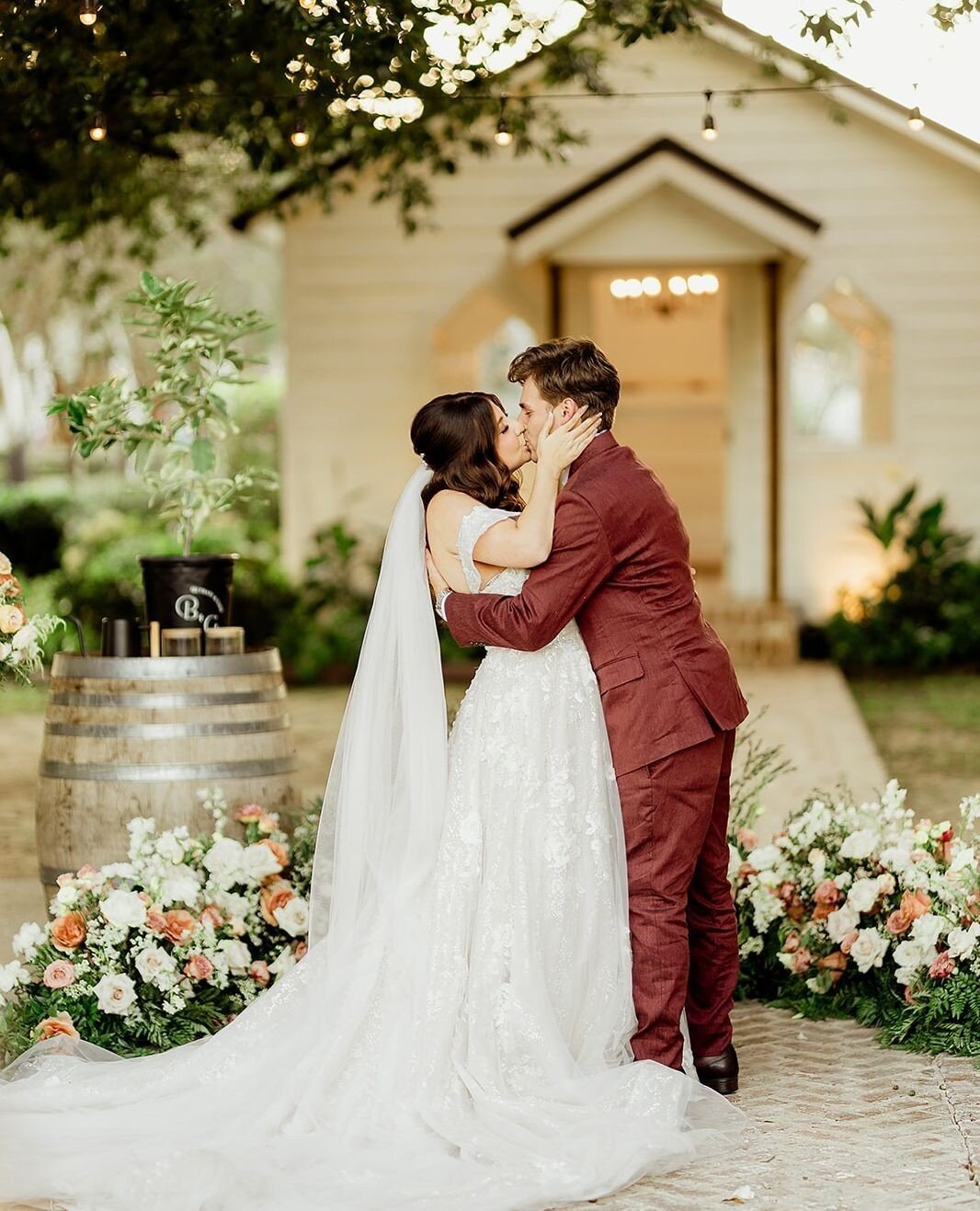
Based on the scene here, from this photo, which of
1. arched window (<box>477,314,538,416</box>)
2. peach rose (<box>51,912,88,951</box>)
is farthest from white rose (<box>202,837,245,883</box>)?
arched window (<box>477,314,538,416</box>)

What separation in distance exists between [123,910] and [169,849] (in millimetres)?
276

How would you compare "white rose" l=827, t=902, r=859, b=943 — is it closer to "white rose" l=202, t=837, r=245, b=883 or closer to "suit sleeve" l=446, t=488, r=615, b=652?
"suit sleeve" l=446, t=488, r=615, b=652

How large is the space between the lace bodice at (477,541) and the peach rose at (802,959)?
72.6 inches

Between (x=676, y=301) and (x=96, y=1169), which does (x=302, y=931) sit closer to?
(x=96, y=1169)

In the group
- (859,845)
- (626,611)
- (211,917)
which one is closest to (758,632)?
(859,845)

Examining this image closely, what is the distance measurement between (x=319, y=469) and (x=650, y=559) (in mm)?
11493

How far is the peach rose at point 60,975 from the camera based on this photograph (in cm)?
520

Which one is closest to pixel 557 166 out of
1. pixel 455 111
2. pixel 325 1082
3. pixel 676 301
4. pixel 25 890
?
pixel 676 301

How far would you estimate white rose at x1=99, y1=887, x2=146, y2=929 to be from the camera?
5.29 metres

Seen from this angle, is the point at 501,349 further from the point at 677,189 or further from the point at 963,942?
the point at 963,942

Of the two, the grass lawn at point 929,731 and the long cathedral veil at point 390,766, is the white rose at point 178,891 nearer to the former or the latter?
the long cathedral veil at point 390,766

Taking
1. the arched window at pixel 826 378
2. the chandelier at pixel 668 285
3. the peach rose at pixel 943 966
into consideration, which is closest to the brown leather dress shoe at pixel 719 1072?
the peach rose at pixel 943 966

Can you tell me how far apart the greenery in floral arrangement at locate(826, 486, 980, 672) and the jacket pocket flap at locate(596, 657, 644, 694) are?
10618 millimetres

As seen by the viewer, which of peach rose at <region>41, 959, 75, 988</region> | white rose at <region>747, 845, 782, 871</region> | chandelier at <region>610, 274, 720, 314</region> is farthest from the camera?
chandelier at <region>610, 274, 720, 314</region>
